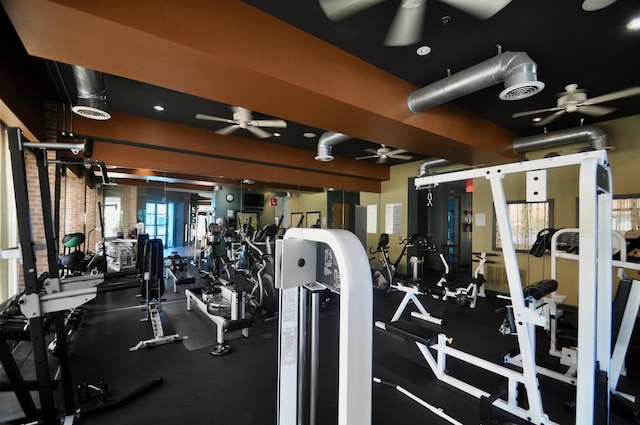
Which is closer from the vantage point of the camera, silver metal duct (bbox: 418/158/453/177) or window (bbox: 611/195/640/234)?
window (bbox: 611/195/640/234)

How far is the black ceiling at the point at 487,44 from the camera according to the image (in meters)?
2.04

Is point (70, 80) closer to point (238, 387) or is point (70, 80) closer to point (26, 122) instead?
point (26, 122)

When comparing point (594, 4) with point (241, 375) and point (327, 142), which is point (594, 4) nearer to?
point (327, 142)

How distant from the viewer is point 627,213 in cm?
407

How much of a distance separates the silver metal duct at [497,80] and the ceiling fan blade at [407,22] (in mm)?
817

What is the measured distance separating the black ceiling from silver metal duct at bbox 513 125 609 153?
43 centimetres

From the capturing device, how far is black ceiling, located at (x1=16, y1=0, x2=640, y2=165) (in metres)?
2.04

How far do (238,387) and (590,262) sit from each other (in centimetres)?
272

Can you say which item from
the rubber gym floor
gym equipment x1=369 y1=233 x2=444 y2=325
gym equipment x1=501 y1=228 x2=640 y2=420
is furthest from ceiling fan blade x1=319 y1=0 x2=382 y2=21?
gym equipment x1=369 y1=233 x2=444 y2=325

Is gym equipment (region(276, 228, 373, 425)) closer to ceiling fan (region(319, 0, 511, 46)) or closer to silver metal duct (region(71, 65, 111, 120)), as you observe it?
ceiling fan (region(319, 0, 511, 46))

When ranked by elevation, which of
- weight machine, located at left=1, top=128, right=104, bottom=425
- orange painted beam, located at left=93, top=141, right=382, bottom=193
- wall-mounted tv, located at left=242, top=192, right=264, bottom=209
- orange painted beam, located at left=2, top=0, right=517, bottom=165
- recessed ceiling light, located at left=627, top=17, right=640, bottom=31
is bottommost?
weight machine, located at left=1, top=128, right=104, bottom=425

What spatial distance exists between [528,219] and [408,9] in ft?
16.2

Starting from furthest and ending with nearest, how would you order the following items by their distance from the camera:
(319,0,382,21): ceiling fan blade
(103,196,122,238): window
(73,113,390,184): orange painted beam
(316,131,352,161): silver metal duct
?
1. (103,196,122,238): window
2. (316,131,352,161): silver metal duct
3. (73,113,390,184): orange painted beam
4. (319,0,382,21): ceiling fan blade

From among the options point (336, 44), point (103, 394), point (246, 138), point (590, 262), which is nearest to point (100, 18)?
point (336, 44)
